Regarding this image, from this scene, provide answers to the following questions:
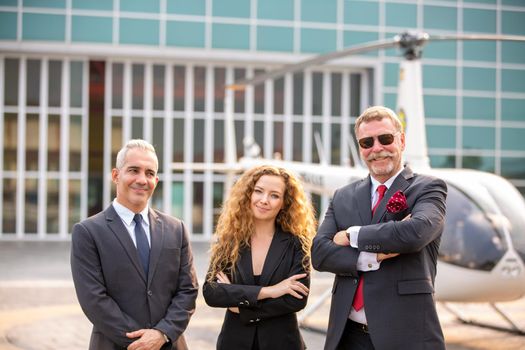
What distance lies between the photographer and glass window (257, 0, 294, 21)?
21.4m

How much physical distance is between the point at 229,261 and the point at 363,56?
750 inches

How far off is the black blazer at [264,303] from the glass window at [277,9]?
60.7 ft

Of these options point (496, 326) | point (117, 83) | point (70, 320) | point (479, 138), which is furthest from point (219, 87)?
point (496, 326)

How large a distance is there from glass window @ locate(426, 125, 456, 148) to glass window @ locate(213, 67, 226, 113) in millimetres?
7150


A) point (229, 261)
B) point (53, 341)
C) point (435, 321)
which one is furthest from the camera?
point (53, 341)

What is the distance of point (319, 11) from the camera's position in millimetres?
21672

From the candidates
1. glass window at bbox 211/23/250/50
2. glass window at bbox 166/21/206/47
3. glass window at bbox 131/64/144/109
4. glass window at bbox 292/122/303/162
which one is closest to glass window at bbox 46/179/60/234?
glass window at bbox 131/64/144/109

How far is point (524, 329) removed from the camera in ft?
25.1

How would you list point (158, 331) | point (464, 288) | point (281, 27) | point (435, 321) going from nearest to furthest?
point (435, 321) → point (158, 331) → point (464, 288) → point (281, 27)

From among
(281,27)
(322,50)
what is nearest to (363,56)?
(322,50)

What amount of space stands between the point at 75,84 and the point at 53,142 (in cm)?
204

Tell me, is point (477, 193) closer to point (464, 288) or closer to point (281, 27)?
point (464, 288)

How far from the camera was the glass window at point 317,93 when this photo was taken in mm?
22453

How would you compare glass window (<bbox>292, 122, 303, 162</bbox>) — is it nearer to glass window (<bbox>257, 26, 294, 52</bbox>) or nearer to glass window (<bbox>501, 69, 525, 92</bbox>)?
glass window (<bbox>257, 26, 294, 52</bbox>)
